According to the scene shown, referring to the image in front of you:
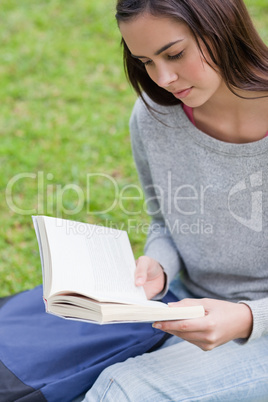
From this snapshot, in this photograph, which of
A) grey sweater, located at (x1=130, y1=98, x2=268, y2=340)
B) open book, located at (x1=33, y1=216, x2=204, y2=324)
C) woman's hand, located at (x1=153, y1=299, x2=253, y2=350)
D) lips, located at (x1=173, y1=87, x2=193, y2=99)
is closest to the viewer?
open book, located at (x1=33, y1=216, x2=204, y2=324)

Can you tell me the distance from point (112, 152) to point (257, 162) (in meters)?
1.71

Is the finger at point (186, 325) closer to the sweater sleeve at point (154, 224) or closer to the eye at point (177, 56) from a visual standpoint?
the sweater sleeve at point (154, 224)

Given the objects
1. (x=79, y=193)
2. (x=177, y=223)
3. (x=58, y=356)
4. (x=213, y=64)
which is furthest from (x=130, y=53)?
(x=79, y=193)

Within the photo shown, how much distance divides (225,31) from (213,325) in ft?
2.44

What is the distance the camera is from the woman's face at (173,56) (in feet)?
4.37

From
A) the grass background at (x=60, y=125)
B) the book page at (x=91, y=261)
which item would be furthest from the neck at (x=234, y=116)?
the grass background at (x=60, y=125)

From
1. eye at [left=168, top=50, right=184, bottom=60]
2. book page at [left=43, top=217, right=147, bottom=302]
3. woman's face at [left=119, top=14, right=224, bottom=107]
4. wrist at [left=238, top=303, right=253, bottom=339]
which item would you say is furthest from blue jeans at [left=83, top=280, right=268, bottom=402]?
eye at [left=168, top=50, right=184, bottom=60]

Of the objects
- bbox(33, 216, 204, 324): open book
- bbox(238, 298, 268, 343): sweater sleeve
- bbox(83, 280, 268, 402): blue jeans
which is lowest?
bbox(83, 280, 268, 402): blue jeans

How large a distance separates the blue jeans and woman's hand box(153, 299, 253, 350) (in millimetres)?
106

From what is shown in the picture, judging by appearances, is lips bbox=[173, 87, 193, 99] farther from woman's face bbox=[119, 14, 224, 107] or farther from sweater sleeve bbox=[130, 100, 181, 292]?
sweater sleeve bbox=[130, 100, 181, 292]

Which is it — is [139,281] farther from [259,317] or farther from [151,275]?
[259,317]

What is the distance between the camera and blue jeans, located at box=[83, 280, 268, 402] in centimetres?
140

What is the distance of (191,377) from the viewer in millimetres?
1453

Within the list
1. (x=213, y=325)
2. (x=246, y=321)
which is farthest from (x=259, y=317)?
(x=213, y=325)
